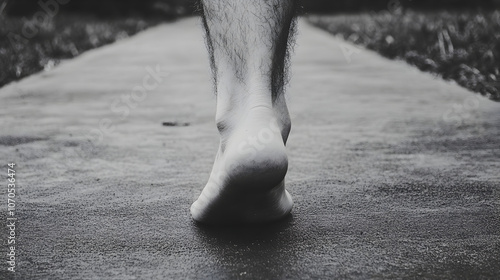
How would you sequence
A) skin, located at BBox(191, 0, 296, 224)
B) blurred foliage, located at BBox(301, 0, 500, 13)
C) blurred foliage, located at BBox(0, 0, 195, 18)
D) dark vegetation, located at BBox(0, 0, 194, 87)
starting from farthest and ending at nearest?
blurred foliage, located at BBox(301, 0, 500, 13)
blurred foliage, located at BBox(0, 0, 195, 18)
dark vegetation, located at BBox(0, 0, 194, 87)
skin, located at BBox(191, 0, 296, 224)

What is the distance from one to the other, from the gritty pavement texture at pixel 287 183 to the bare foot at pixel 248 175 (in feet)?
0.14

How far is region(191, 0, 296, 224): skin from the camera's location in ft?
5.19

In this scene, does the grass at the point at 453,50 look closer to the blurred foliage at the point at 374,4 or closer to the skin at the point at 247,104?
the skin at the point at 247,104

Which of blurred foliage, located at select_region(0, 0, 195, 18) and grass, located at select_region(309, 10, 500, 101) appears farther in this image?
blurred foliage, located at select_region(0, 0, 195, 18)

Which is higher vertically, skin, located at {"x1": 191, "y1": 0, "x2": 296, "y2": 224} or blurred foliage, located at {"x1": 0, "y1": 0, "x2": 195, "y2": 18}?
skin, located at {"x1": 191, "y1": 0, "x2": 296, "y2": 224}

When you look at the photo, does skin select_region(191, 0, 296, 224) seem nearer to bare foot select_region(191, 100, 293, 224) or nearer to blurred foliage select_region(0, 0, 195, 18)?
bare foot select_region(191, 100, 293, 224)

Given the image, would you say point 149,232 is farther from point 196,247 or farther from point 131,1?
point 131,1

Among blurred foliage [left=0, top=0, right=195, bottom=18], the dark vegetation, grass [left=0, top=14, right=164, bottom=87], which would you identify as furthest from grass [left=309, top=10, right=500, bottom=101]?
blurred foliage [left=0, top=0, right=195, bottom=18]

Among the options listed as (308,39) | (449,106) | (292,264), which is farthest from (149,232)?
(308,39)

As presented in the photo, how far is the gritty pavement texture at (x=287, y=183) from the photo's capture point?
145 cm

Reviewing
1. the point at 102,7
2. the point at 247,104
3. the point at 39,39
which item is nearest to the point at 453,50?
the point at 247,104

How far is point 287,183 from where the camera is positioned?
218 cm

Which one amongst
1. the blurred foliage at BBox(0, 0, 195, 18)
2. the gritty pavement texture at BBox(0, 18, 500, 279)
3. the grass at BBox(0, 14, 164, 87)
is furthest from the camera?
the blurred foliage at BBox(0, 0, 195, 18)

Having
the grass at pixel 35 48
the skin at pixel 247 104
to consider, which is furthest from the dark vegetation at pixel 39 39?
the skin at pixel 247 104
